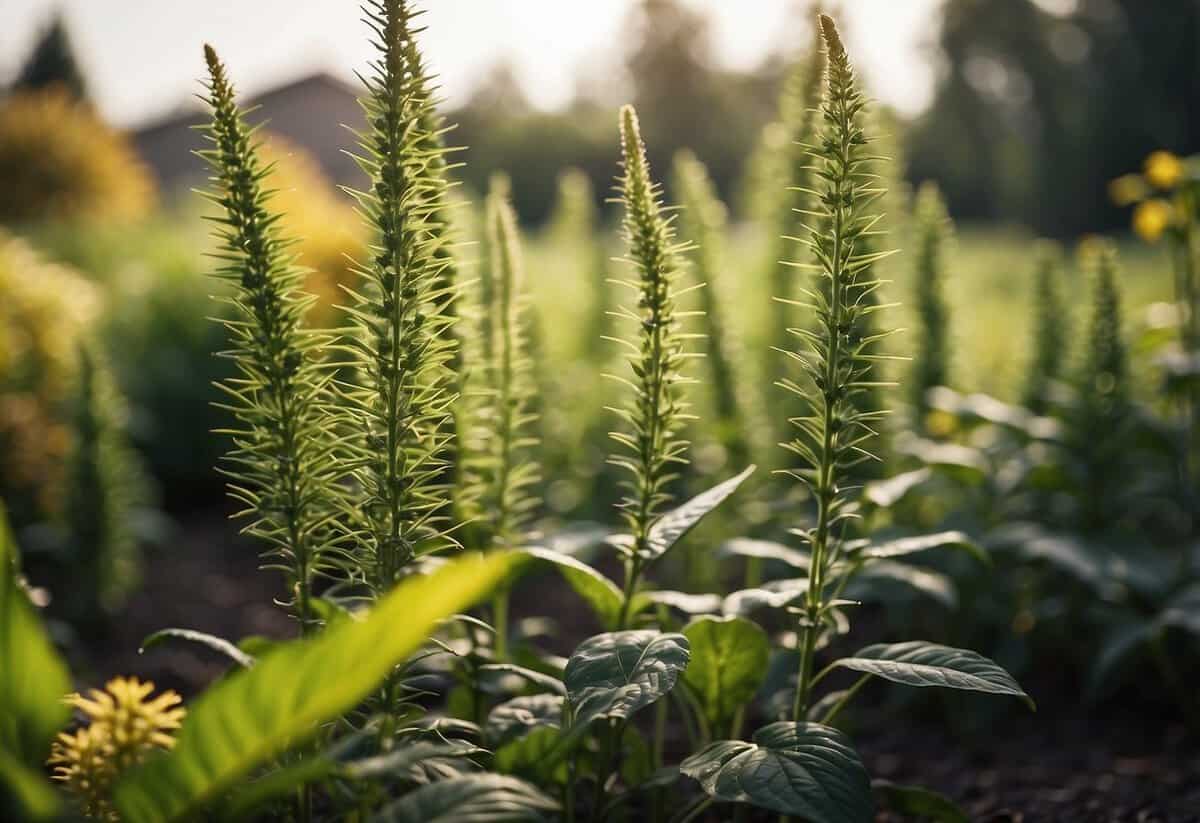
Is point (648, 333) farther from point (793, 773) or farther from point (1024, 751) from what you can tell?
point (1024, 751)

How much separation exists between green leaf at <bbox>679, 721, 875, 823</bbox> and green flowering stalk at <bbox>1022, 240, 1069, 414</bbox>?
104 inches

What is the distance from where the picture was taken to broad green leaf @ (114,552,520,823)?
33.8 inches

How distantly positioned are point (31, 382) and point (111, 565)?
63.5 inches

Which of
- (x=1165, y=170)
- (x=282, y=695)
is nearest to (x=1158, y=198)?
(x=1165, y=170)

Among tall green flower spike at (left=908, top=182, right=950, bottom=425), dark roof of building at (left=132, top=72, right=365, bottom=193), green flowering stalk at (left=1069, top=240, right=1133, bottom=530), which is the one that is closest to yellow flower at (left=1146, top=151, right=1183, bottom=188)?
green flowering stalk at (left=1069, top=240, right=1133, bottom=530)

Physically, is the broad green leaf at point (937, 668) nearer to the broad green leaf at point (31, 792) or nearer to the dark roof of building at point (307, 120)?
the broad green leaf at point (31, 792)

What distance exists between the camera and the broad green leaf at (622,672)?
1153mm

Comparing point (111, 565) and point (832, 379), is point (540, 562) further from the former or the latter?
point (111, 565)

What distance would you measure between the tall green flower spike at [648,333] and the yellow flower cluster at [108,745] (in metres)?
0.78

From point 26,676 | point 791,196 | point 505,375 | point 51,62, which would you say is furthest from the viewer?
point 51,62

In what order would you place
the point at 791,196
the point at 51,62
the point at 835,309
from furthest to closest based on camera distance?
the point at 51,62, the point at 791,196, the point at 835,309

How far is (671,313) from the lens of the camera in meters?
1.38

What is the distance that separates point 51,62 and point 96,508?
34.2 metres

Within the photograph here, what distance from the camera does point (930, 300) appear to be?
3.31 m
